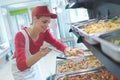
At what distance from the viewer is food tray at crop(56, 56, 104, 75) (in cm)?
243

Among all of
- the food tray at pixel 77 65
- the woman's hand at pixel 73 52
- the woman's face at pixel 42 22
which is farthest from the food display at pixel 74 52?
the woman's face at pixel 42 22

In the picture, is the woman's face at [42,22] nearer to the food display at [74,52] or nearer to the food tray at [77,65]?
the food tray at [77,65]

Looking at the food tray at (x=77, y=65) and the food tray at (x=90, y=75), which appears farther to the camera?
the food tray at (x=77, y=65)

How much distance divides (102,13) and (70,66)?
0.87 meters

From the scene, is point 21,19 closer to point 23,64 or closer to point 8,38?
point 8,38

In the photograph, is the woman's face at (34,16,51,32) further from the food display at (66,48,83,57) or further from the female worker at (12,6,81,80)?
the food display at (66,48,83,57)

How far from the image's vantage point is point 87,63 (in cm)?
261

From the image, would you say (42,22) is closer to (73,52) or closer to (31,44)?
(31,44)

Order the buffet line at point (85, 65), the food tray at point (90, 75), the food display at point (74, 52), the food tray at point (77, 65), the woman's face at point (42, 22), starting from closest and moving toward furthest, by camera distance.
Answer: the buffet line at point (85, 65), the food tray at point (90, 75), the woman's face at point (42, 22), the food tray at point (77, 65), the food display at point (74, 52)

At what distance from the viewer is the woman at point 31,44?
208 centimetres

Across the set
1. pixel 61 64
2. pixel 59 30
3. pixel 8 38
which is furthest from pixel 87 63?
pixel 8 38

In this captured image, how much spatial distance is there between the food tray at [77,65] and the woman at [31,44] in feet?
1.24

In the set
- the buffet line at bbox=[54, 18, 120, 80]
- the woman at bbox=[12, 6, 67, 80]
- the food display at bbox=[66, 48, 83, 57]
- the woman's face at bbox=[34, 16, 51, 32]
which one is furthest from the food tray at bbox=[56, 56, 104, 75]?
the woman's face at bbox=[34, 16, 51, 32]

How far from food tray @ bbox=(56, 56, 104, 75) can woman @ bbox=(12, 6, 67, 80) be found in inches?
14.9
